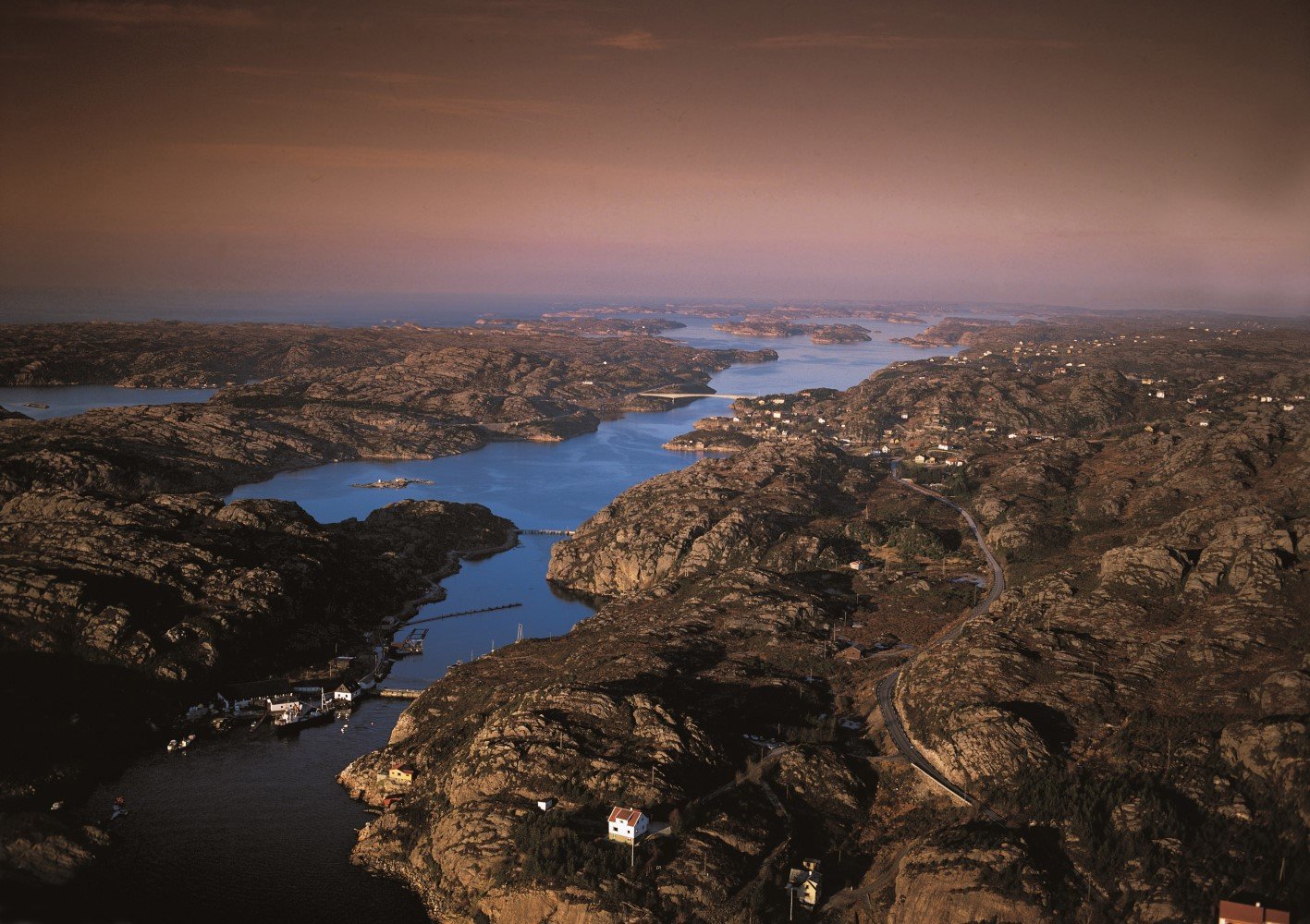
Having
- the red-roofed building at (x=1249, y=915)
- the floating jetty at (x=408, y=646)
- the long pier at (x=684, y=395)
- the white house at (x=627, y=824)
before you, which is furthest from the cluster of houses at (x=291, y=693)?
the long pier at (x=684, y=395)

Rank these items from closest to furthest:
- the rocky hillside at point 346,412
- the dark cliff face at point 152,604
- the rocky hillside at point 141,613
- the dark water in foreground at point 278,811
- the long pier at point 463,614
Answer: the dark water in foreground at point 278,811 → the rocky hillside at point 141,613 → the dark cliff face at point 152,604 → the long pier at point 463,614 → the rocky hillside at point 346,412

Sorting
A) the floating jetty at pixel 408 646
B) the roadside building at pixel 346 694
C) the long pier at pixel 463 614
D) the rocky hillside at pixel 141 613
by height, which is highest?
the rocky hillside at pixel 141 613

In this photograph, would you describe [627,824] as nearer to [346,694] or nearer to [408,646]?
[346,694]

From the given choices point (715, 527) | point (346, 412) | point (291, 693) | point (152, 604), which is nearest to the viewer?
point (291, 693)

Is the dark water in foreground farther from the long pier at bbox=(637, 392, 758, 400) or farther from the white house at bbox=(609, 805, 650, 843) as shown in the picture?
the long pier at bbox=(637, 392, 758, 400)

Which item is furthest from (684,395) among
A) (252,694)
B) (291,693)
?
(252,694)

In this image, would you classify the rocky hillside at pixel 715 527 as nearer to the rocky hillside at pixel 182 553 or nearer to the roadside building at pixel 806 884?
the rocky hillside at pixel 182 553

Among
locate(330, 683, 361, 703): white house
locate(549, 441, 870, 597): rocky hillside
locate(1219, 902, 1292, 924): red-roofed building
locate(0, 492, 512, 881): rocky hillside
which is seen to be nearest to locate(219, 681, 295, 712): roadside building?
locate(0, 492, 512, 881): rocky hillside
